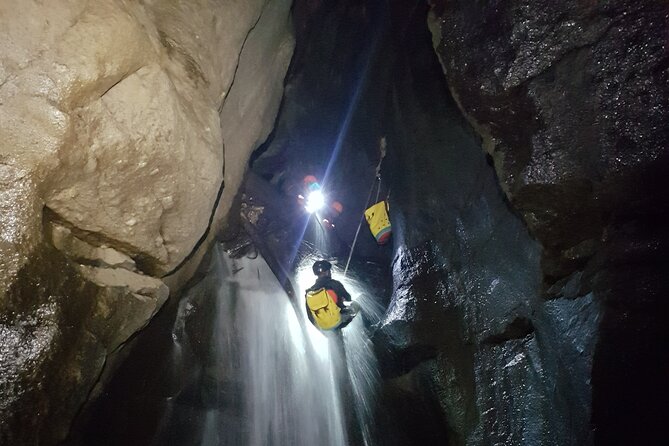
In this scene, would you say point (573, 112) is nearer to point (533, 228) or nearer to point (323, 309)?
point (533, 228)

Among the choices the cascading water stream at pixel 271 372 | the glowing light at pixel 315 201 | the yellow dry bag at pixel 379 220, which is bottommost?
the cascading water stream at pixel 271 372

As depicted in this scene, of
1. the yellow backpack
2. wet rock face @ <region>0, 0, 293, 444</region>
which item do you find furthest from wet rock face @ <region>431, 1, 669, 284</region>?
wet rock face @ <region>0, 0, 293, 444</region>

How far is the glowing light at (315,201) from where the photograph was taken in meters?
7.83

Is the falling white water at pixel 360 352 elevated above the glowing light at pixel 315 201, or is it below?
below

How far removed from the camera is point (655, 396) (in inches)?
124

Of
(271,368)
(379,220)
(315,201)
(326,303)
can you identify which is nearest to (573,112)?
(379,220)

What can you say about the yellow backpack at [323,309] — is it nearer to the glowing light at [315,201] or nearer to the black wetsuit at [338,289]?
the black wetsuit at [338,289]

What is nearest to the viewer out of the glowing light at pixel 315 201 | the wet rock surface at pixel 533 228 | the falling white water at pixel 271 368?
the wet rock surface at pixel 533 228

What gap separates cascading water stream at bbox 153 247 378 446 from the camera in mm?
5934

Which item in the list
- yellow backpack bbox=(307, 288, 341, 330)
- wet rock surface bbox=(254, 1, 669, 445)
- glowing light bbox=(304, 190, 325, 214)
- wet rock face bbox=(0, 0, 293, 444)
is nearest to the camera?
wet rock face bbox=(0, 0, 293, 444)

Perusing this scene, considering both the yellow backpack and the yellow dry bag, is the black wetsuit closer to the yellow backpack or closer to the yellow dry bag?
the yellow backpack

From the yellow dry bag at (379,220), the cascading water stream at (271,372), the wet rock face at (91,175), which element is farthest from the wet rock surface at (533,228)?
the wet rock face at (91,175)

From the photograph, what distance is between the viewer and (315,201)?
7863 mm

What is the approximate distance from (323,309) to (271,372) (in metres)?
1.60
